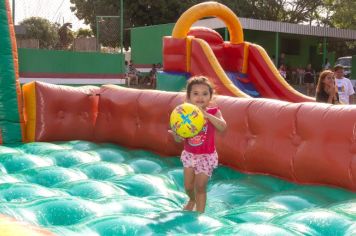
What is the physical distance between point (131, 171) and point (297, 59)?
21429 millimetres

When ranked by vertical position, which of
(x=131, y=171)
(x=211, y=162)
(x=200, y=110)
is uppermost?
(x=200, y=110)

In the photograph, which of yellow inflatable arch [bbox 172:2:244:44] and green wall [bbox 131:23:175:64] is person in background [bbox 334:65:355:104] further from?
green wall [bbox 131:23:175:64]

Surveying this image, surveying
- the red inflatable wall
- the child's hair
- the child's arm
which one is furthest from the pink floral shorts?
the red inflatable wall

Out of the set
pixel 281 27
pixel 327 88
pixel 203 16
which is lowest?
pixel 327 88

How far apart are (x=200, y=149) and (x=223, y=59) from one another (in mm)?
6267

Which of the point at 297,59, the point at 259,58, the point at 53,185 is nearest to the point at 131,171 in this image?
the point at 53,185

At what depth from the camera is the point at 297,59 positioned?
81.1 feet

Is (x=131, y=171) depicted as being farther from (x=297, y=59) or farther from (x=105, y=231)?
(x=297, y=59)

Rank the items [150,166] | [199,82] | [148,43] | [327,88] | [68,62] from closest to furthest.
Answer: [199,82]
[150,166]
[327,88]
[68,62]
[148,43]

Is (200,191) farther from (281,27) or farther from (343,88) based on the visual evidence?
(281,27)

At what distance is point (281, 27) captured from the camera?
1927 centimetres

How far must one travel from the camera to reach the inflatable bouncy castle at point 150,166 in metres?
2.88

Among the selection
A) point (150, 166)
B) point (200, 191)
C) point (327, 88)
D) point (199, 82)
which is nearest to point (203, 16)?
point (327, 88)

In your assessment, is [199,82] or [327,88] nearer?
[199,82]
